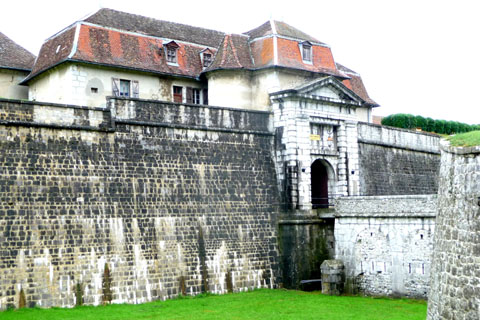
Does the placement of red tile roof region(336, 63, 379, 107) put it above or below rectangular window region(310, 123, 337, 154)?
above

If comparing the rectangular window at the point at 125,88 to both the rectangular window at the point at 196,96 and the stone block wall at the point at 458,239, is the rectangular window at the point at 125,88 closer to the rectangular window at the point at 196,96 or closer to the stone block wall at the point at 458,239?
the rectangular window at the point at 196,96

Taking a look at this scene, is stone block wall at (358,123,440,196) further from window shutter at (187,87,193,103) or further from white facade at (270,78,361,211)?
window shutter at (187,87,193,103)

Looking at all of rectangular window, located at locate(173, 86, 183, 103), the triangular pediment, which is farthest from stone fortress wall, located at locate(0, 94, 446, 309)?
rectangular window, located at locate(173, 86, 183, 103)

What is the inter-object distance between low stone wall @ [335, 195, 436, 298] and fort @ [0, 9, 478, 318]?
0.05 metres

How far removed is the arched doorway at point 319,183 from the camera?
82.6 feet

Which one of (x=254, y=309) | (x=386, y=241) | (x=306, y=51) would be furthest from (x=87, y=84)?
(x=386, y=241)

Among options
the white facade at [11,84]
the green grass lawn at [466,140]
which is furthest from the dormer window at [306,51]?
the green grass lawn at [466,140]

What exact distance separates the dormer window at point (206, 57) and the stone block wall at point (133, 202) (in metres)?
5.16

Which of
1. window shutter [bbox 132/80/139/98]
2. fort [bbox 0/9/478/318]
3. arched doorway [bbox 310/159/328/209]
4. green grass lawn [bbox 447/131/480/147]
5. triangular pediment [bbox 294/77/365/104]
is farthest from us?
arched doorway [bbox 310/159/328/209]

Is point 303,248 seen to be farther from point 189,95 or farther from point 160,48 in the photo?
point 160,48

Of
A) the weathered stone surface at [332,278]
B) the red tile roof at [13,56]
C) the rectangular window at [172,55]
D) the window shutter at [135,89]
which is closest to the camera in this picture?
the weathered stone surface at [332,278]

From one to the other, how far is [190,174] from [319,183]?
283 inches

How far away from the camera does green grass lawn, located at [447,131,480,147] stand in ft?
36.6

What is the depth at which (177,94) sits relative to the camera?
25.8 meters
